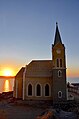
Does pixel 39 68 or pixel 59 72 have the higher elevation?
pixel 39 68

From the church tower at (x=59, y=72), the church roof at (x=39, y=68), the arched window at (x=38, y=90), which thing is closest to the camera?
the church tower at (x=59, y=72)

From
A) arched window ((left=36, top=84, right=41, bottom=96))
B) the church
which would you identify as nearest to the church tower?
the church

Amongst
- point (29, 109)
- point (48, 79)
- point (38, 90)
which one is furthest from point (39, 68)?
point (29, 109)

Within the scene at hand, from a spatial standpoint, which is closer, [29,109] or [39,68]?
[29,109]

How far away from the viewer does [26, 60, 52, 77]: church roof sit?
43.7 metres

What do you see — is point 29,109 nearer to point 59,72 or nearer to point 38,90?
point 38,90

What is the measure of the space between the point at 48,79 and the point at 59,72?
3326mm

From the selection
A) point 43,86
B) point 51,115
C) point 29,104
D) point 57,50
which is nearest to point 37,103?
point 29,104

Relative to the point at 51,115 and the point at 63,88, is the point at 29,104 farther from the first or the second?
the point at 51,115

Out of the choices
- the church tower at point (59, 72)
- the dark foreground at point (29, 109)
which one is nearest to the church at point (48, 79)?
the church tower at point (59, 72)

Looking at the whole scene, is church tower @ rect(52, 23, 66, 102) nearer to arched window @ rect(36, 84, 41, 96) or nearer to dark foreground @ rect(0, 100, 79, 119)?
dark foreground @ rect(0, 100, 79, 119)

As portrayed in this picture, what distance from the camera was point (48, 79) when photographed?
43.5m

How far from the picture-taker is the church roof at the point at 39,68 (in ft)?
144

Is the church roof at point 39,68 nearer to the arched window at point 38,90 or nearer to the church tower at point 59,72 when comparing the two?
the church tower at point 59,72
